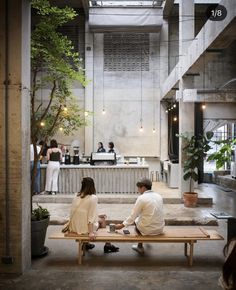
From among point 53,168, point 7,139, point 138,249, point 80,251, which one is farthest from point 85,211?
point 53,168

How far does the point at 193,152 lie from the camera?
9.19 metres

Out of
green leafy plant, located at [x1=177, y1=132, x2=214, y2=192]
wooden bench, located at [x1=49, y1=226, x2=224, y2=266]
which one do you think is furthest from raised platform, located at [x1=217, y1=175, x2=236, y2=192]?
wooden bench, located at [x1=49, y1=226, x2=224, y2=266]

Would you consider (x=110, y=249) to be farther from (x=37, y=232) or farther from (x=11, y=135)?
(x=11, y=135)

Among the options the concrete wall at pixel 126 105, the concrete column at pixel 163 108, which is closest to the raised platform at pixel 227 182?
the concrete column at pixel 163 108

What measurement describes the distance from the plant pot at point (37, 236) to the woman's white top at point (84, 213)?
562mm

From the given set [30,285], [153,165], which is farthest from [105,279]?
[153,165]

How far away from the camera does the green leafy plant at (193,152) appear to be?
30.0ft

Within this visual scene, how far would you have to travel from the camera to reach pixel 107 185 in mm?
10250

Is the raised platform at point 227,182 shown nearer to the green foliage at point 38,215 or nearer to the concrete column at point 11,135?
the green foliage at point 38,215

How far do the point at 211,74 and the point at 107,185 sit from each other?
7366mm

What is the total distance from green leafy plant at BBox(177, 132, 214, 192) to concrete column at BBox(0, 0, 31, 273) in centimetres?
559

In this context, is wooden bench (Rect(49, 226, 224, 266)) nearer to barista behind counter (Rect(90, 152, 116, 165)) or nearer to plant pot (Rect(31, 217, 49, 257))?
plant pot (Rect(31, 217, 49, 257))

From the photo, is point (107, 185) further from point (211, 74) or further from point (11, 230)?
point (211, 74)

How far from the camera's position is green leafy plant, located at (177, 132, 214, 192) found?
9.16m
